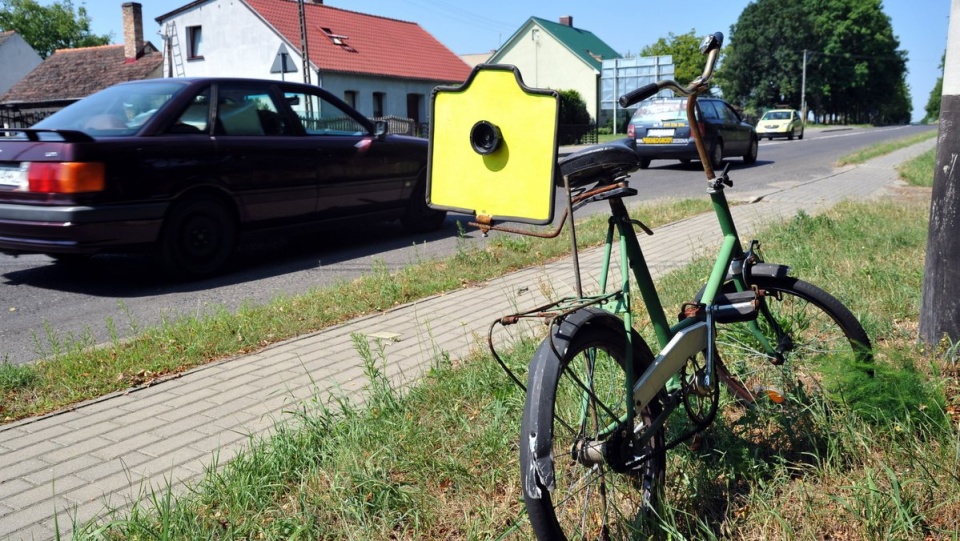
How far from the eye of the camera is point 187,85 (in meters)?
8.05

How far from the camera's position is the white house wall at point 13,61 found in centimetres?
6034

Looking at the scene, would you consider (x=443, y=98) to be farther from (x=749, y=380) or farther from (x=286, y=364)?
(x=286, y=364)

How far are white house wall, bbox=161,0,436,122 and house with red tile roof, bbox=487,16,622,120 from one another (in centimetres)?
1882

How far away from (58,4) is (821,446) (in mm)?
106817

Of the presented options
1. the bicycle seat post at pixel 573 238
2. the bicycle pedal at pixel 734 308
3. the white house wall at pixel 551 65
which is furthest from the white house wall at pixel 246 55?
the bicycle seat post at pixel 573 238

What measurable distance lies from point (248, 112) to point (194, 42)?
40864mm

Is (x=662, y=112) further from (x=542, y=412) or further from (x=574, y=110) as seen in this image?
(x=574, y=110)

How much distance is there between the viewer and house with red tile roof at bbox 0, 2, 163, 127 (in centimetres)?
4881

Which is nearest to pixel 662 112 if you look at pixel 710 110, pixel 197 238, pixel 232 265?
pixel 710 110

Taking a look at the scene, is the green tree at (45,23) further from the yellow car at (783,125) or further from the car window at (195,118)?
the car window at (195,118)

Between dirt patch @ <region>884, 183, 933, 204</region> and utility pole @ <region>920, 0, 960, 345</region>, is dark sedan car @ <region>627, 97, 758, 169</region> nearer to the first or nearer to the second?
dirt patch @ <region>884, 183, 933, 204</region>

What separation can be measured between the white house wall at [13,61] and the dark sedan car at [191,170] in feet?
198

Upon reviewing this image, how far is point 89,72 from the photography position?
50875mm

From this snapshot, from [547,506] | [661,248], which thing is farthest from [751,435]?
[661,248]
